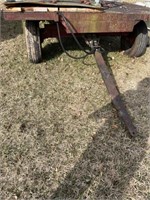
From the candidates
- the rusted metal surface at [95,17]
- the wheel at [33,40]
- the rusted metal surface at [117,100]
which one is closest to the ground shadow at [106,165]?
the rusted metal surface at [117,100]

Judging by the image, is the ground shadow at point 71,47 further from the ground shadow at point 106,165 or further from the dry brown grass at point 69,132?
the ground shadow at point 106,165

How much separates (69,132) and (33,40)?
6.31ft

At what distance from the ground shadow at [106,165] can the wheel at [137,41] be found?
1883 mm

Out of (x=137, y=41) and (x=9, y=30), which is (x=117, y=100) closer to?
(x=137, y=41)

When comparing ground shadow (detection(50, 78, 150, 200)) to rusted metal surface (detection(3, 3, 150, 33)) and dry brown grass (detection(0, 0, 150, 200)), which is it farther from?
rusted metal surface (detection(3, 3, 150, 33))

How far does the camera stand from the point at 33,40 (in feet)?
17.0

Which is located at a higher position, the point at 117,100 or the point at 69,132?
the point at 117,100

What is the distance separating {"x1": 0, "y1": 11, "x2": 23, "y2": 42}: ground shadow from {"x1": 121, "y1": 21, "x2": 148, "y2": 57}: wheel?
230 centimetres

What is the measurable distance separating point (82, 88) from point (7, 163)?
186 centimetres

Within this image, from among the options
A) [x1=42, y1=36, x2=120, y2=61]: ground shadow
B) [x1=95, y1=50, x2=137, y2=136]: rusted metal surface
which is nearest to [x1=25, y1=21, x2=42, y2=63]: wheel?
[x1=42, y1=36, x2=120, y2=61]: ground shadow

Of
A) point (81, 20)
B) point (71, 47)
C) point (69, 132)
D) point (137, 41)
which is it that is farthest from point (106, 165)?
point (71, 47)

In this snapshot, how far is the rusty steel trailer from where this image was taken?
15.4ft

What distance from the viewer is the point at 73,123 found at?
13.5 ft

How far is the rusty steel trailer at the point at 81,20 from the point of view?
15.4ft
